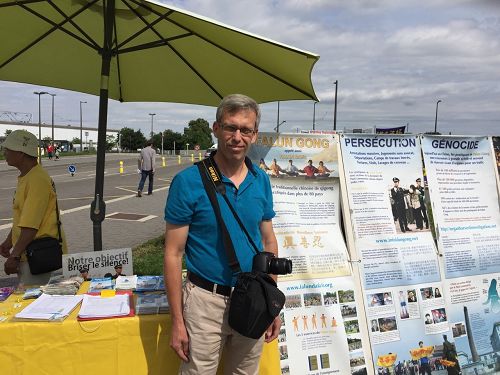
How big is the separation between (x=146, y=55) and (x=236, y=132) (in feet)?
8.19

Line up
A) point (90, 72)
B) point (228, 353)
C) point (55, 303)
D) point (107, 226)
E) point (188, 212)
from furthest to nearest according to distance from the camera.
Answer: point (107, 226), point (90, 72), point (55, 303), point (228, 353), point (188, 212)

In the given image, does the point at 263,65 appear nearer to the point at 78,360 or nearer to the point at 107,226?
the point at 78,360

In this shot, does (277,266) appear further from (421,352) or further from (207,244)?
(421,352)

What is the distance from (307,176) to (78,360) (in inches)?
82.6

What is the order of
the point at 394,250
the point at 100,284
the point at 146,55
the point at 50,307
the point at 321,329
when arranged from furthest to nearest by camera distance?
the point at 146,55, the point at 394,250, the point at 321,329, the point at 100,284, the point at 50,307

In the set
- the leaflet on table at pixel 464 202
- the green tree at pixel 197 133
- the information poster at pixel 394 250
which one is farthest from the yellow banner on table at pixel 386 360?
the green tree at pixel 197 133

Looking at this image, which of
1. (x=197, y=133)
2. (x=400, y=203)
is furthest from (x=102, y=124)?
(x=197, y=133)

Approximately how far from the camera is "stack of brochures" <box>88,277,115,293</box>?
306cm

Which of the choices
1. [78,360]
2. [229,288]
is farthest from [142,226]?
[229,288]

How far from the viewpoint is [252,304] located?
2018 mm

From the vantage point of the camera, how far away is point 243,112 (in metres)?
2.12

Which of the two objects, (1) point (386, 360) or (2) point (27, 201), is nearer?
(2) point (27, 201)

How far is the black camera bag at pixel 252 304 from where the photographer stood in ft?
6.64

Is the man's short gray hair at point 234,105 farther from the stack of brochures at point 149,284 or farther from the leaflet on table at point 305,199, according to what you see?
the stack of brochures at point 149,284
